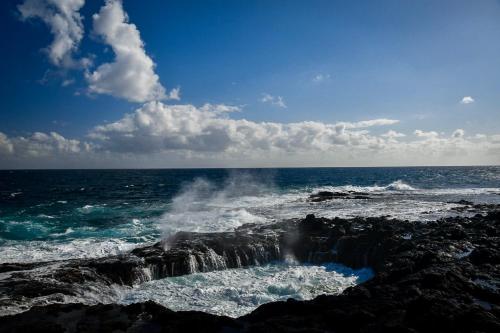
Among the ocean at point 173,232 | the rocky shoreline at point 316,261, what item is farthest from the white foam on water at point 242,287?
the rocky shoreline at point 316,261

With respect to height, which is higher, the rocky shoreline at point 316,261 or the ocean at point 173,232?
the rocky shoreline at point 316,261

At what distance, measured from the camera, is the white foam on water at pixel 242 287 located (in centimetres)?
1381

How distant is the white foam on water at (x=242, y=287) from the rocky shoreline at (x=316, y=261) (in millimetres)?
1055

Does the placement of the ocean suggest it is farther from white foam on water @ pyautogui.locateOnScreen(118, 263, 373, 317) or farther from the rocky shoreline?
the rocky shoreline

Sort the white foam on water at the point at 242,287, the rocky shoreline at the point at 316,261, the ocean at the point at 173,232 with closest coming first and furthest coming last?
the rocky shoreline at the point at 316,261 → the white foam on water at the point at 242,287 → the ocean at the point at 173,232

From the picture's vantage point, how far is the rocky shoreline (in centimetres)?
910

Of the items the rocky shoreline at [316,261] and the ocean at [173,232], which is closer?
the rocky shoreline at [316,261]

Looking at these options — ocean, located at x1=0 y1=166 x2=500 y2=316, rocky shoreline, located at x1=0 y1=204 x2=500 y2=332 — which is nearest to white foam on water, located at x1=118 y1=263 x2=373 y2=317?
ocean, located at x1=0 y1=166 x2=500 y2=316

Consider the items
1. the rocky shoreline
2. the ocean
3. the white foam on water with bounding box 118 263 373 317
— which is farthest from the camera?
Result: the ocean

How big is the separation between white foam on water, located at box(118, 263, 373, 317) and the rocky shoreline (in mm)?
1055

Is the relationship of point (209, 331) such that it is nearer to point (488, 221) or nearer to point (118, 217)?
point (488, 221)

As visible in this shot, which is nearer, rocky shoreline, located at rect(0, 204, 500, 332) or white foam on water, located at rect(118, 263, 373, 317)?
rocky shoreline, located at rect(0, 204, 500, 332)

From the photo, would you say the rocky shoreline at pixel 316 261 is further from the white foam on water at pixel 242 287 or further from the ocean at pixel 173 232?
the ocean at pixel 173 232

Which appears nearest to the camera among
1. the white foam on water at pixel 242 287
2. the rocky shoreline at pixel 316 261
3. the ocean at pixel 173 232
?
the rocky shoreline at pixel 316 261
